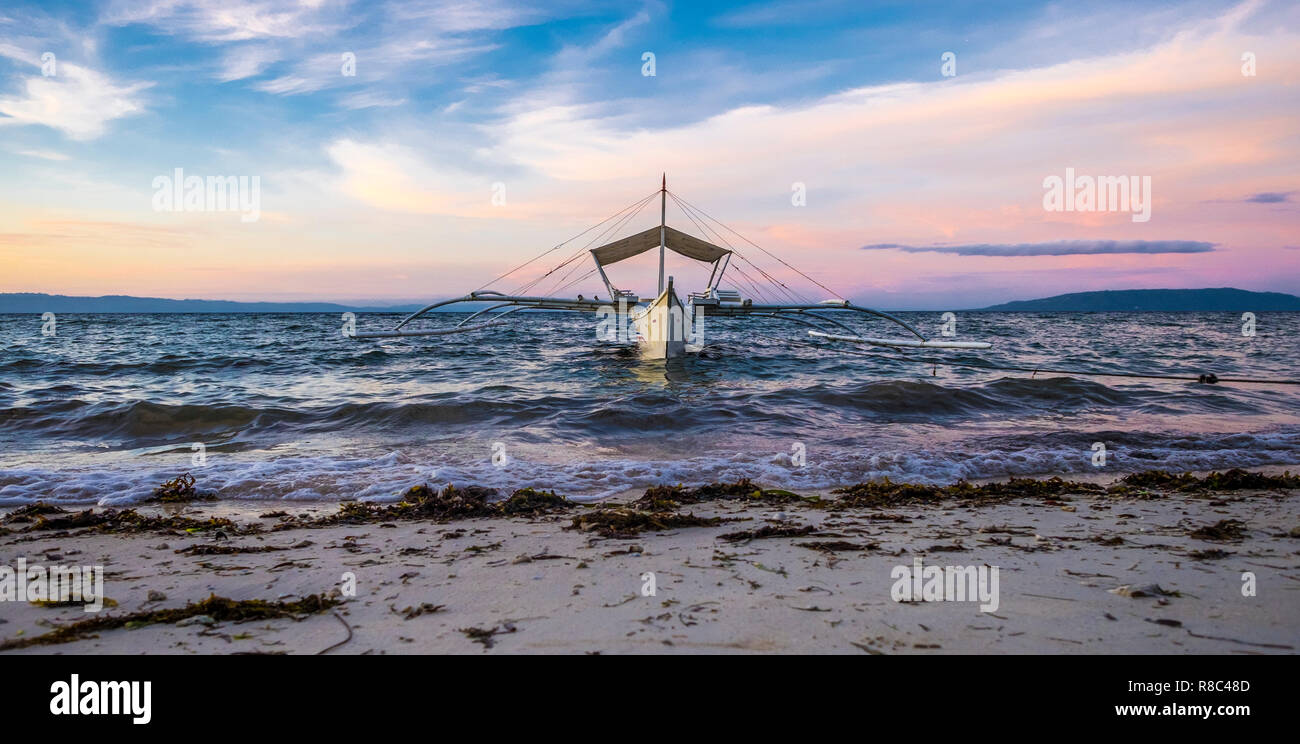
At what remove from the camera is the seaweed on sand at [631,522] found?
187 inches

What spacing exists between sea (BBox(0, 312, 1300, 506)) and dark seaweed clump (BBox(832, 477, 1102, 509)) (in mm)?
706

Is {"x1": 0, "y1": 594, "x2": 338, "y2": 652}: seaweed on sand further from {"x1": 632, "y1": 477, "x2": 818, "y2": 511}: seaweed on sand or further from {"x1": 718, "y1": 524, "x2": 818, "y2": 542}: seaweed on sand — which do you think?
{"x1": 632, "y1": 477, "x2": 818, "y2": 511}: seaweed on sand

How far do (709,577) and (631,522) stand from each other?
4.35 ft

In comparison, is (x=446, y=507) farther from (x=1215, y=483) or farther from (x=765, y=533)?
(x=1215, y=483)

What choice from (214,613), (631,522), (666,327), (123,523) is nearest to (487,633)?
(214,613)

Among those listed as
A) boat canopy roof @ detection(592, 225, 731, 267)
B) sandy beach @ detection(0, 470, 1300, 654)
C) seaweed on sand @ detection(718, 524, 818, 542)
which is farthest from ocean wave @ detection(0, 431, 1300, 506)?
boat canopy roof @ detection(592, 225, 731, 267)

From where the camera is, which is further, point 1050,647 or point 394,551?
point 394,551

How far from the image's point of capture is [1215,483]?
6391 millimetres

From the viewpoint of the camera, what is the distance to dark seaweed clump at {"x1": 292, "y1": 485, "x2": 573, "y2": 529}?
5469mm

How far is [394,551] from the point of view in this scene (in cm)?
442

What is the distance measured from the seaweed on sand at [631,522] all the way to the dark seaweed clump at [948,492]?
61.7 inches
